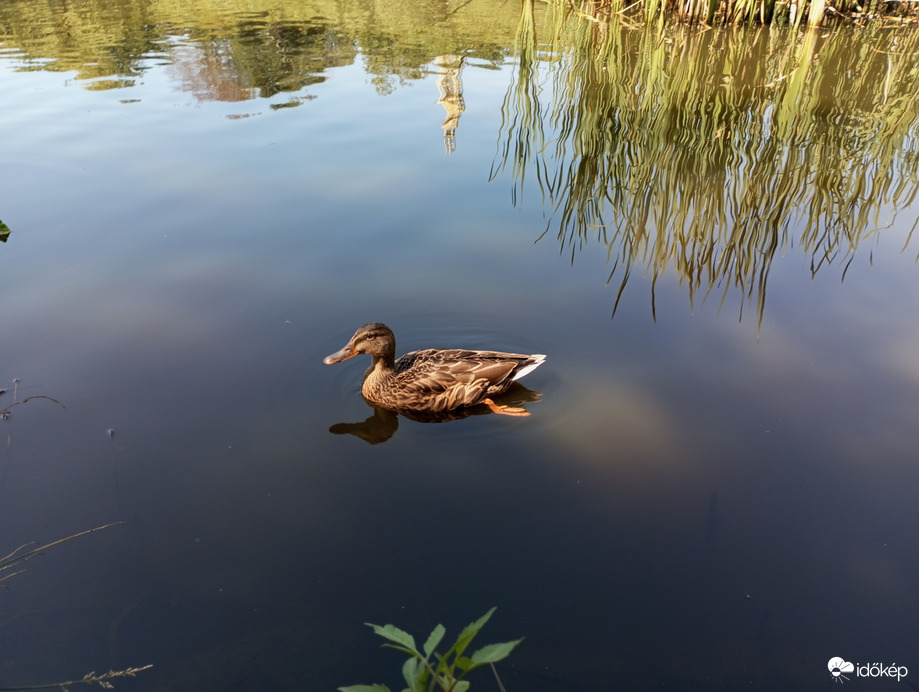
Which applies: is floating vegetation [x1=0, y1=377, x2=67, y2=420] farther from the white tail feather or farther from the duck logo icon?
the duck logo icon

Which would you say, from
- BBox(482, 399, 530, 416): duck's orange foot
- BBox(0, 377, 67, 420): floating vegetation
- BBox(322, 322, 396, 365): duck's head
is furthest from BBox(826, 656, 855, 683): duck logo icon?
BBox(0, 377, 67, 420): floating vegetation

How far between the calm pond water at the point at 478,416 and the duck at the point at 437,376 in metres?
0.19

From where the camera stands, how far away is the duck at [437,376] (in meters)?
4.65

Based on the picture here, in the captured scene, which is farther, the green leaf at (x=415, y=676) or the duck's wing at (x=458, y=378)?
the duck's wing at (x=458, y=378)

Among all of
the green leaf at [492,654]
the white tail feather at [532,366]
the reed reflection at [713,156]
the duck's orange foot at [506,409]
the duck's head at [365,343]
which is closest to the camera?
the green leaf at [492,654]

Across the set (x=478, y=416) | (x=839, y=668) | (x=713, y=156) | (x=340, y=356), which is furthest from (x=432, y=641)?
(x=713, y=156)

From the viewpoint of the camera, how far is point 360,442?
4293 mm

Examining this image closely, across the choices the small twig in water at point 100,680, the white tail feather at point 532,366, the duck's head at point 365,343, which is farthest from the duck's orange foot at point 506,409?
the small twig in water at point 100,680

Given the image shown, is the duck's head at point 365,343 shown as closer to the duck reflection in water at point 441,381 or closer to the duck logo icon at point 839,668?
the duck reflection in water at point 441,381

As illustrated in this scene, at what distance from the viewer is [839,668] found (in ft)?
9.60

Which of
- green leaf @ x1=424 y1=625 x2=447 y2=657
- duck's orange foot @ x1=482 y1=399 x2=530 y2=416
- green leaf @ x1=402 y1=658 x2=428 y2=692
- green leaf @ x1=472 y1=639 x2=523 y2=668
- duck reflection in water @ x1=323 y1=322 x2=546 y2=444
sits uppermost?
green leaf @ x1=472 y1=639 x2=523 y2=668

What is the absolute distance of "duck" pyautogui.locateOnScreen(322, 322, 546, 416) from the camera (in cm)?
465

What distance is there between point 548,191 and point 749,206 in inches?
73.3

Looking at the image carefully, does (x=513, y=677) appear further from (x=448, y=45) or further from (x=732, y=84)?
(x=448, y=45)
